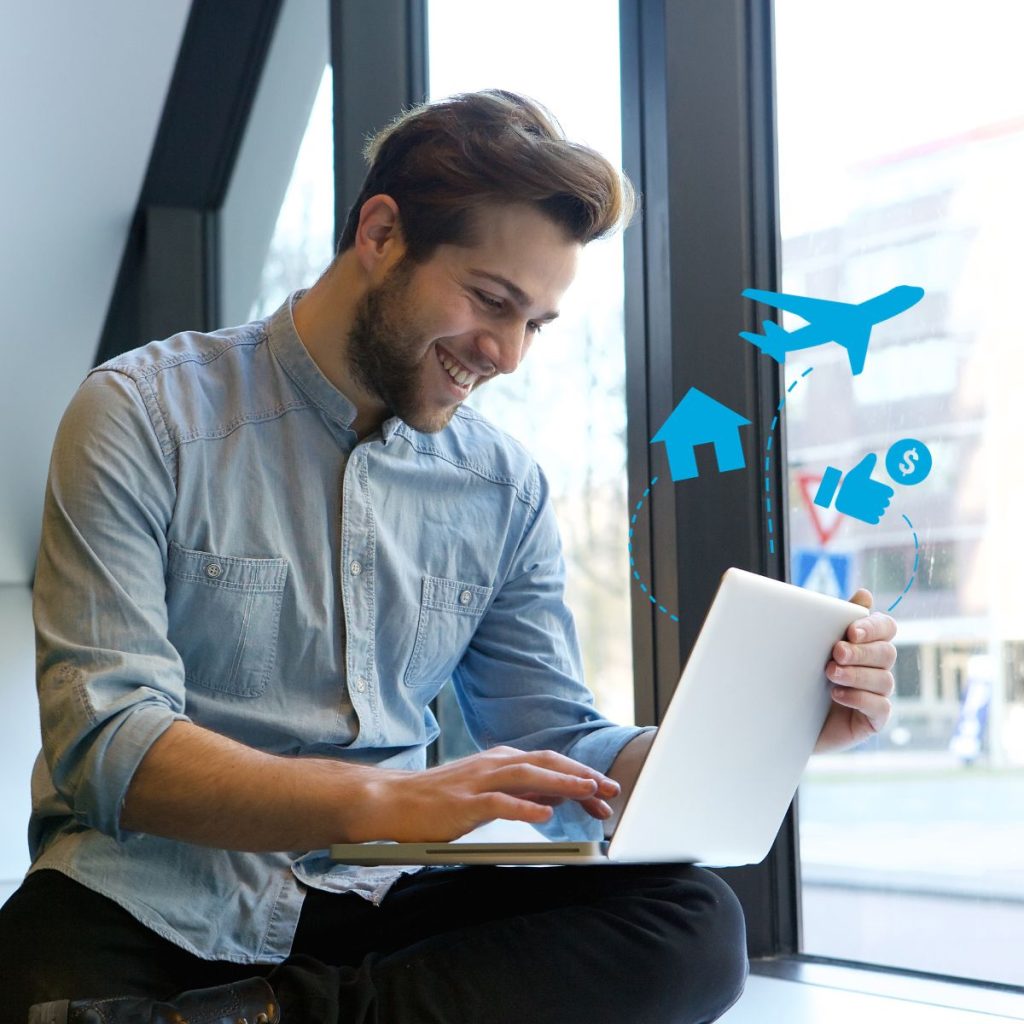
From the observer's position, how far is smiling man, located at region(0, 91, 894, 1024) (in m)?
1.15

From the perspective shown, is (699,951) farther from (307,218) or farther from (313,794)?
(307,218)

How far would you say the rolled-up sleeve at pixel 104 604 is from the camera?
116 centimetres

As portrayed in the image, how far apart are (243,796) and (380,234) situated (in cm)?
67

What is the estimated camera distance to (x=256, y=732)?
1362 millimetres

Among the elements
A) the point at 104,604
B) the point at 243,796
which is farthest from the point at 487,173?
the point at 243,796

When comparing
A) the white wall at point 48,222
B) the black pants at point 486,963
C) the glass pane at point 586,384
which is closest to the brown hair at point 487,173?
the glass pane at point 586,384

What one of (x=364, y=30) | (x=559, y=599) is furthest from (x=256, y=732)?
(x=364, y=30)

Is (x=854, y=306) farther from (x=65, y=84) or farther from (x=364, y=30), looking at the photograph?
(x=65, y=84)

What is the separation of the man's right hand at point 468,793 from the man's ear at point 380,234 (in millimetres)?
618

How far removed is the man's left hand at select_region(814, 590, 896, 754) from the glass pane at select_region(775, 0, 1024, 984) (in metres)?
0.39

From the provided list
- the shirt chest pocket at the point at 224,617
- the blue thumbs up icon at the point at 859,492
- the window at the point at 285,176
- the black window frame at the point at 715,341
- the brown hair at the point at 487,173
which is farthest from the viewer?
the window at the point at 285,176

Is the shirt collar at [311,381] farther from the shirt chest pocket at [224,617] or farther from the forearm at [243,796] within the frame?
the forearm at [243,796]

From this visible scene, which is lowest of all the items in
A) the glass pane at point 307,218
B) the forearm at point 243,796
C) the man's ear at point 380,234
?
the forearm at point 243,796

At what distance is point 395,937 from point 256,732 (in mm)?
245
